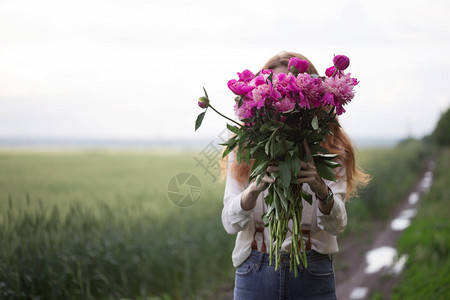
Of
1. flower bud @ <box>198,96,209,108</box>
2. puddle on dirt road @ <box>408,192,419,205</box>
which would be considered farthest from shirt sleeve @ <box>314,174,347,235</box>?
puddle on dirt road @ <box>408,192,419,205</box>

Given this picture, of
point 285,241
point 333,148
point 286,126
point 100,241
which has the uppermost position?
point 286,126

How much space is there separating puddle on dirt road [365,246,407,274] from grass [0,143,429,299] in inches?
56.2

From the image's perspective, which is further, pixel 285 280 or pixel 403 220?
pixel 403 220

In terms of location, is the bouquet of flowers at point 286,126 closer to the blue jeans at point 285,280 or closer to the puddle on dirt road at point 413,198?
the blue jeans at point 285,280

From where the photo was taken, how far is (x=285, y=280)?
182cm

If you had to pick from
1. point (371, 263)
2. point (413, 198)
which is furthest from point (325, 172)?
point (413, 198)

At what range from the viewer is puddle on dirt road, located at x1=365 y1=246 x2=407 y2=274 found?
18.0ft

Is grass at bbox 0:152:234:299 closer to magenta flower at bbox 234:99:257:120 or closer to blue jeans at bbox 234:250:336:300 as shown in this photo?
blue jeans at bbox 234:250:336:300

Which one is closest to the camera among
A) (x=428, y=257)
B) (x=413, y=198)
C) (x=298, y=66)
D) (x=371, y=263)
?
(x=298, y=66)

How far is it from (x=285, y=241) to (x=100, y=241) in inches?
110

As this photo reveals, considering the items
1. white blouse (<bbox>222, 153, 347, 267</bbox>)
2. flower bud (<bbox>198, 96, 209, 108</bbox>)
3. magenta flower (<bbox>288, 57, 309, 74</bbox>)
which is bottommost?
white blouse (<bbox>222, 153, 347, 267</bbox>)

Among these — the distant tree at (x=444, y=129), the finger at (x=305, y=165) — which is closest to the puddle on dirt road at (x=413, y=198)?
the distant tree at (x=444, y=129)

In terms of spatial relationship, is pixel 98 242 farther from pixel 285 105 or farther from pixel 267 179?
pixel 285 105

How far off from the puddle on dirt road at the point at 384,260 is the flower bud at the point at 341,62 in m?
4.25
